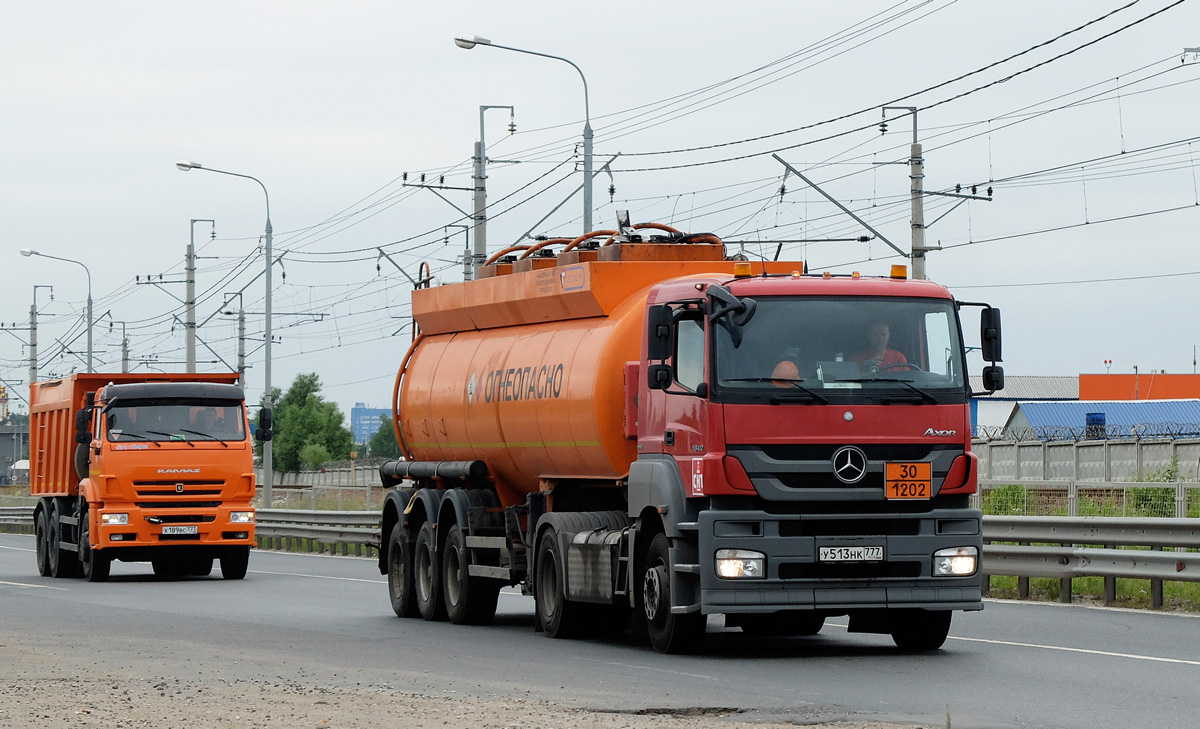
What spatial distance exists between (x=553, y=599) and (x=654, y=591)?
226 centimetres

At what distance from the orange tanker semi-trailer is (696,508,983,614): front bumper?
2 cm

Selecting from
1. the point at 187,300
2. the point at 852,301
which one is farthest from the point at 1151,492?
the point at 187,300

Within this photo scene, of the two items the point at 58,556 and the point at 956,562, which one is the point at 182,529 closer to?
the point at 58,556

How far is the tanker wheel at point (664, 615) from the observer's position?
1388 centimetres

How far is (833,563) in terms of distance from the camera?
1342cm

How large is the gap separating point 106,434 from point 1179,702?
19.7m

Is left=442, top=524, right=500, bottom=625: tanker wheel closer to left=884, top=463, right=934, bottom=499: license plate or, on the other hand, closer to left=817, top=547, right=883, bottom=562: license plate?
left=817, top=547, right=883, bottom=562: license plate

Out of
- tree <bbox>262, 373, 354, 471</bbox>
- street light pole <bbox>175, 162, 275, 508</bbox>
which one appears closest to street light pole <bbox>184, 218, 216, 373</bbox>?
street light pole <bbox>175, 162, 275, 508</bbox>

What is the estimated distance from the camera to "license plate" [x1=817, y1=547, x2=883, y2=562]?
13.4 meters

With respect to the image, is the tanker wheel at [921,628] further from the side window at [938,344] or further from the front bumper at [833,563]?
the side window at [938,344]

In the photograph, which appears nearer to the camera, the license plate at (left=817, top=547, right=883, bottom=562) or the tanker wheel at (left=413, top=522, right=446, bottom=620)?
the license plate at (left=817, top=547, right=883, bottom=562)

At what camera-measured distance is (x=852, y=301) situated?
13.9 metres

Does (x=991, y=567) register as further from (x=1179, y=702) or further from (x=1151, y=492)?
(x=1179, y=702)

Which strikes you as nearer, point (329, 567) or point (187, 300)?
point (329, 567)
